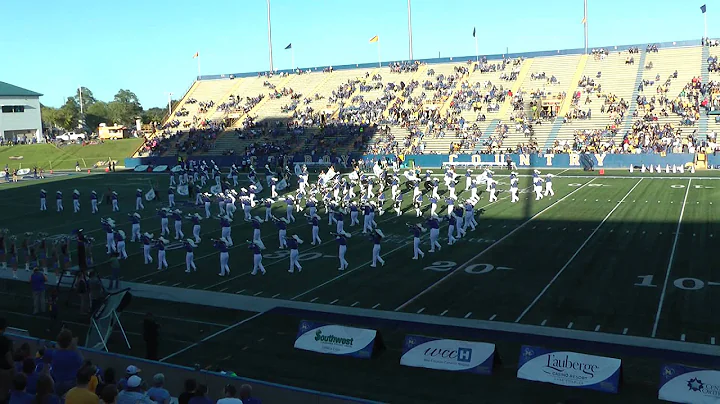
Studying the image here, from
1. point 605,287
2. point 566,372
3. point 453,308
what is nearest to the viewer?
point 566,372

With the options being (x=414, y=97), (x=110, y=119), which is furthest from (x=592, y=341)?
(x=110, y=119)

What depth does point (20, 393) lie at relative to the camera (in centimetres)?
675

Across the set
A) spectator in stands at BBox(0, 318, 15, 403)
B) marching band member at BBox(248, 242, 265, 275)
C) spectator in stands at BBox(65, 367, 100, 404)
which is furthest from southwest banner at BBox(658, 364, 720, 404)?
marching band member at BBox(248, 242, 265, 275)

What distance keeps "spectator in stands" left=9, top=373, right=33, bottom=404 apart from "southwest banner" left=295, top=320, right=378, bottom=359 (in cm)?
672

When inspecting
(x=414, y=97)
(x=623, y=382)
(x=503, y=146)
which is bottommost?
(x=623, y=382)

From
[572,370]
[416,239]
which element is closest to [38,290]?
[416,239]

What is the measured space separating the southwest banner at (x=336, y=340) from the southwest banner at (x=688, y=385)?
4.95 meters

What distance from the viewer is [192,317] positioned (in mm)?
15867

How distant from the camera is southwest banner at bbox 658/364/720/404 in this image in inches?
380

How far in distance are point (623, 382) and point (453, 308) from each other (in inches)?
200

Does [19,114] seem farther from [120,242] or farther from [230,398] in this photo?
[230,398]

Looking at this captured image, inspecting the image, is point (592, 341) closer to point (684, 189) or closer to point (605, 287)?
point (605, 287)

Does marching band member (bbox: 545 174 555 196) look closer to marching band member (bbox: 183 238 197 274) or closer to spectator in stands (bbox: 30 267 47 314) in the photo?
marching band member (bbox: 183 238 197 274)

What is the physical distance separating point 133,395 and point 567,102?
179 ft
